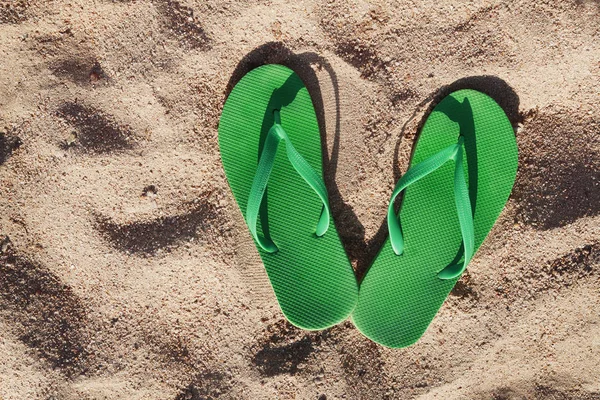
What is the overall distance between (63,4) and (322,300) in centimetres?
149

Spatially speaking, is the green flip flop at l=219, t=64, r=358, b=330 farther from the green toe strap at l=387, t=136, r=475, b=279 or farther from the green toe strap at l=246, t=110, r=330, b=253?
the green toe strap at l=387, t=136, r=475, b=279

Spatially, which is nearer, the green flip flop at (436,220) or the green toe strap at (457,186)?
the green toe strap at (457,186)

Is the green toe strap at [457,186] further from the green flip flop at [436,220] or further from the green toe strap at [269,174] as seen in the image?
the green toe strap at [269,174]

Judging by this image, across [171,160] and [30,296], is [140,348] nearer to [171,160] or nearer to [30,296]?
[30,296]

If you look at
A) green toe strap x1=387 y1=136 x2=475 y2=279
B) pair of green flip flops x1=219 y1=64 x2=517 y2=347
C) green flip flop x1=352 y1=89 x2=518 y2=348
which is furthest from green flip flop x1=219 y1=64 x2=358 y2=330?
green toe strap x1=387 y1=136 x2=475 y2=279

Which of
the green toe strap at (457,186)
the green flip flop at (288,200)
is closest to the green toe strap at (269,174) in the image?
the green flip flop at (288,200)

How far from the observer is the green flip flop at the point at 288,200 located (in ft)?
5.68

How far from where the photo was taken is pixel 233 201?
1786 mm

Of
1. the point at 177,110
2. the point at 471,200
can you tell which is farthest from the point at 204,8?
the point at 471,200

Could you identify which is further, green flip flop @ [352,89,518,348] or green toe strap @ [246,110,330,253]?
green flip flop @ [352,89,518,348]

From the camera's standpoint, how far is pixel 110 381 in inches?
70.2

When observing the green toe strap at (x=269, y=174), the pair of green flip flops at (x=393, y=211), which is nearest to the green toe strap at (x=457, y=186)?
the pair of green flip flops at (x=393, y=211)

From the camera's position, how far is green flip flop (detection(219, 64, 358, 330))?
68.1 inches

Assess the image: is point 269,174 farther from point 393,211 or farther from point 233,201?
point 393,211
